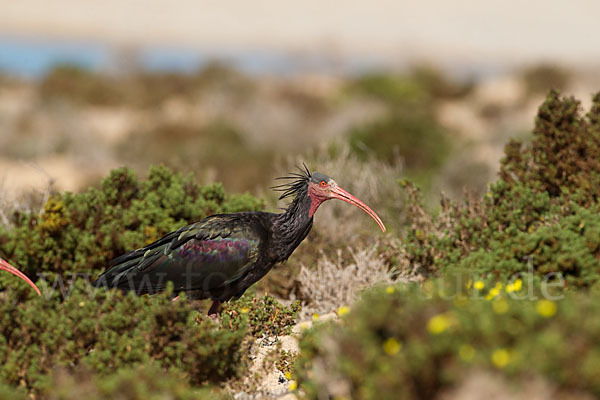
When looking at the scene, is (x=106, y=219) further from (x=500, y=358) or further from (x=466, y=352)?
(x=500, y=358)

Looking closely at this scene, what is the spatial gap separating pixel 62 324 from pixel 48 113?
19.9m

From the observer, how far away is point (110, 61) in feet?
104

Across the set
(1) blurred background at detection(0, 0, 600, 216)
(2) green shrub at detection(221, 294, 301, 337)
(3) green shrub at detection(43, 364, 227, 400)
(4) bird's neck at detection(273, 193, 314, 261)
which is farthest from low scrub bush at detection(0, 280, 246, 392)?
(1) blurred background at detection(0, 0, 600, 216)

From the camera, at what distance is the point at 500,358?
2758mm

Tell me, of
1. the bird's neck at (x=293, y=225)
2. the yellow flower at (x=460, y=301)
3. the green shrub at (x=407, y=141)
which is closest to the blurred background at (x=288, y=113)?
the green shrub at (x=407, y=141)

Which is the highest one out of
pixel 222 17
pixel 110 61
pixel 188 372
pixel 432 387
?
pixel 222 17

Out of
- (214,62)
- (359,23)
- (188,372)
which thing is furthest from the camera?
(359,23)

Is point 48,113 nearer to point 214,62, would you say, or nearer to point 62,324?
point 214,62

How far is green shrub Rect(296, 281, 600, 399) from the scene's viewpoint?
2732 mm

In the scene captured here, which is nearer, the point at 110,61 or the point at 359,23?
the point at 110,61

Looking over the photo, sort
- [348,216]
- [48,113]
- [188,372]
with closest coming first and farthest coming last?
[188,372], [348,216], [48,113]

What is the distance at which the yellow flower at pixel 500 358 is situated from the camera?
274 centimetres

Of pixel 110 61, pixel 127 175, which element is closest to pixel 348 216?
pixel 127 175

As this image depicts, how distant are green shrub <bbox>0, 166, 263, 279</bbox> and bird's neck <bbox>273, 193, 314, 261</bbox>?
1578 mm
